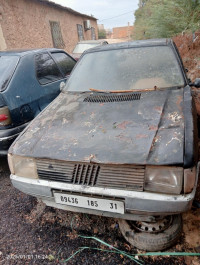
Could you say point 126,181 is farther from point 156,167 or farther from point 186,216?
point 186,216

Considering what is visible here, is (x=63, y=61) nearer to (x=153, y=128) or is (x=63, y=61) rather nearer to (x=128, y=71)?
(x=128, y=71)

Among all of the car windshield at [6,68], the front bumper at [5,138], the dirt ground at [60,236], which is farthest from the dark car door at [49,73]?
the dirt ground at [60,236]

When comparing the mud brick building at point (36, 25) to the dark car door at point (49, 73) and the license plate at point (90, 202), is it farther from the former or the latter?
the license plate at point (90, 202)

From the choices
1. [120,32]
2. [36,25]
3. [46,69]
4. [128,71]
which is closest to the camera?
[128,71]

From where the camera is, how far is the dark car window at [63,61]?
424 cm

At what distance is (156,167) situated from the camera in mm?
1493

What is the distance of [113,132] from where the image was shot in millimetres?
1853

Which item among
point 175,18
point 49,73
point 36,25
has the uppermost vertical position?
point 36,25

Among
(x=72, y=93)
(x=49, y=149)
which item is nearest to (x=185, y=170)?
(x=49, y=149)

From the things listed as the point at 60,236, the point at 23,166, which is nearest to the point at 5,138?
the point at 23,166

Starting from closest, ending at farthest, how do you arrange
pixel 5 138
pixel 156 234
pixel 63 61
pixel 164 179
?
1. pixel 164 179
2. pixel 156 234
3. pixel 5 138
4. pixel 63 61

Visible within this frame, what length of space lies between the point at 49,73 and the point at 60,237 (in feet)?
9.54

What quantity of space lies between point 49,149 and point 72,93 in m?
1.18

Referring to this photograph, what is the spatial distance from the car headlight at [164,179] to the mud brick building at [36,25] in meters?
8.04
